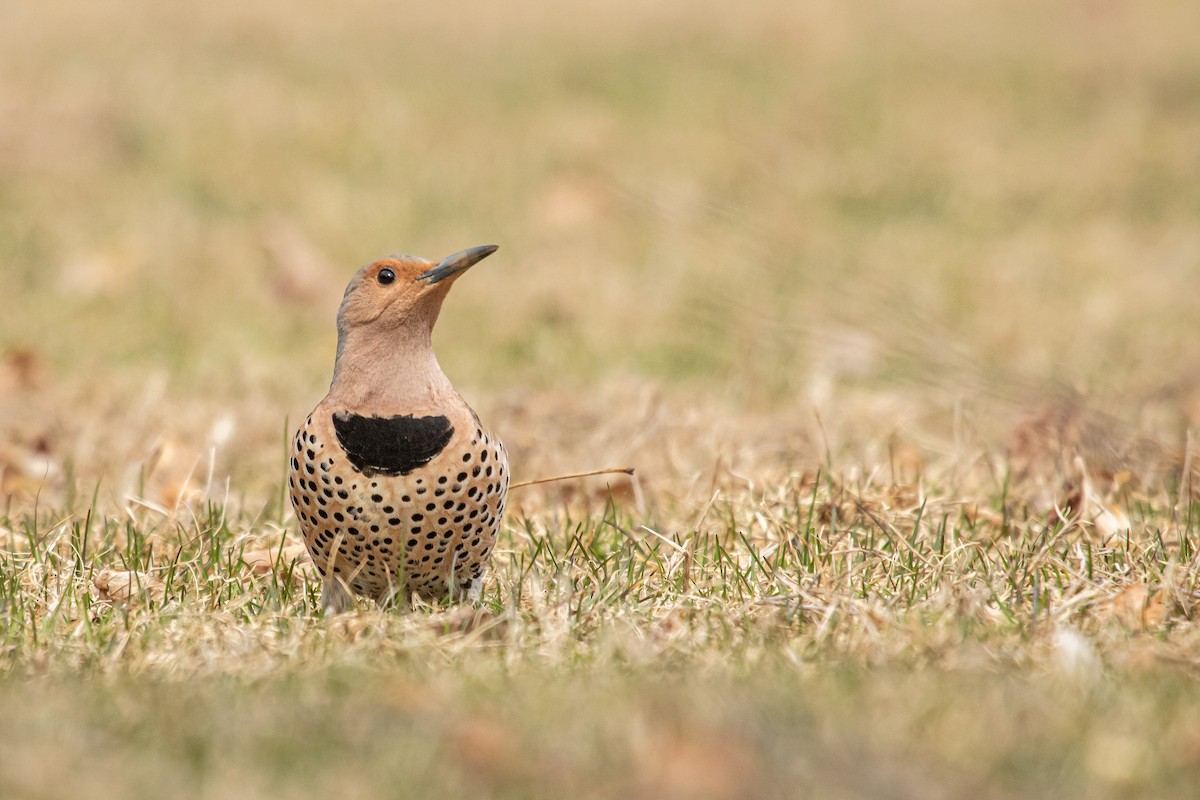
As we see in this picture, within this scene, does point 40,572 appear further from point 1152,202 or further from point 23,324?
point 1152,202

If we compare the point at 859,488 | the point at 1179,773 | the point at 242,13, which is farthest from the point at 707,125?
the point at 1179,773

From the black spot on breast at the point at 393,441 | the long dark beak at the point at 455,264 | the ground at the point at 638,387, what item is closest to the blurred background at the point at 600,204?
the ground at the point at 638,387

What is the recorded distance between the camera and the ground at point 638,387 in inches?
103

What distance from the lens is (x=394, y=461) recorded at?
11.3 ft

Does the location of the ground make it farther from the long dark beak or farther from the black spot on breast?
the long dark beak

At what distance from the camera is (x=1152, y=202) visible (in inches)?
394

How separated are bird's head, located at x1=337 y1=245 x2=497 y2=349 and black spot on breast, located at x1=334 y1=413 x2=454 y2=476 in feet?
0.81

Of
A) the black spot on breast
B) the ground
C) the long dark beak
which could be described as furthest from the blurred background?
the black spot on breast

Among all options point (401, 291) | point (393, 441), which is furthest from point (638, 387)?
point (393, 441)

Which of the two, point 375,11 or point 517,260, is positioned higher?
point 375,11

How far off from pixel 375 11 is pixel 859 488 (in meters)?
10.2

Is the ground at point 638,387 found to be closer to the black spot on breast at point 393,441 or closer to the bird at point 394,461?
the bird at point 394,461

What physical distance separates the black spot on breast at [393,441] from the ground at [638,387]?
0.35 meters

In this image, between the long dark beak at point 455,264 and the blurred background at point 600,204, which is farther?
the blurred background at point 600,204
